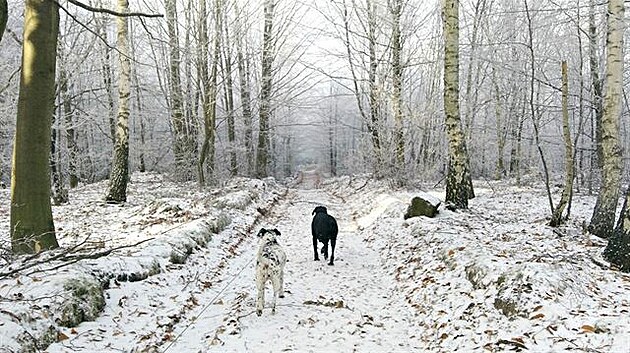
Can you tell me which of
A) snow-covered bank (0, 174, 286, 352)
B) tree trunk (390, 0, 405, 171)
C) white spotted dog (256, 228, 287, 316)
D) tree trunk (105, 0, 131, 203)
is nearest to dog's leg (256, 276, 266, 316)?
white spotted dog (256, 228, 287, 316)

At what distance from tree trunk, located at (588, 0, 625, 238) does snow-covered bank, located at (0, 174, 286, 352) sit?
7973mm

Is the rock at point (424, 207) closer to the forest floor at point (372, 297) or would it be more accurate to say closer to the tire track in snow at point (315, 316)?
the forest floor at point (372, 297)

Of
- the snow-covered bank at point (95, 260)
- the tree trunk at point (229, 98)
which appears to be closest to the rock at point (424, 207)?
the snow-covered bank at point (95, 260)

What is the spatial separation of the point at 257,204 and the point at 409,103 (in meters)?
8.78

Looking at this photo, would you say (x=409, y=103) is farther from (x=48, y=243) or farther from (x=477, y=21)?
(x=48, y=243)

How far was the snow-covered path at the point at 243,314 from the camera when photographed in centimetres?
519

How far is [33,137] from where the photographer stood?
22.5 ft

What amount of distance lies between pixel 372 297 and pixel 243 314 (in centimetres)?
222

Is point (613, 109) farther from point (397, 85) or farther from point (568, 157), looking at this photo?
point (397, 85)

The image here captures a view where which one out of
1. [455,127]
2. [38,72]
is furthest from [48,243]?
[455,127]

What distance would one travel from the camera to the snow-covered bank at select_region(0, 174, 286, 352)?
4.55m

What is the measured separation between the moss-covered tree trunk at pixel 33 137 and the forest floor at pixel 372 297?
1.12m

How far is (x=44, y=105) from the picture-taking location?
22.9 ft

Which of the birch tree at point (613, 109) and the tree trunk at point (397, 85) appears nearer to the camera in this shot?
the birch tree at point (613, 109)
